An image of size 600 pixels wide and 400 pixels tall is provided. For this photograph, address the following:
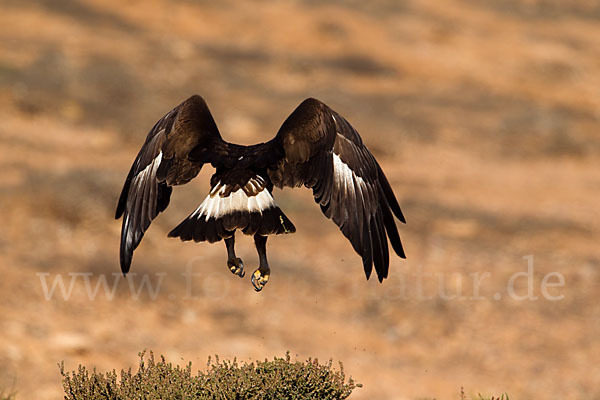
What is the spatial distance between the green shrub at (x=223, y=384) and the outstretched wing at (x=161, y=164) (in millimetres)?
916

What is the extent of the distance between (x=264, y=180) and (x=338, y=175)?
1.93 feet

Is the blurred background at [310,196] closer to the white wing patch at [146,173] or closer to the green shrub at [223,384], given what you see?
the green shrub at [223,384]

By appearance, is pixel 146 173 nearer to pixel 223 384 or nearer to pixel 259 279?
pixel 259 279

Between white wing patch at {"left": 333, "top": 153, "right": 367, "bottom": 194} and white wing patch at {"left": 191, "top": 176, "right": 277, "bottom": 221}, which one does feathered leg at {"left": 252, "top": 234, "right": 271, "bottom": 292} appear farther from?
white wing patch at {"left": 333, "top": 153, "right": 367, "bottom": 194}

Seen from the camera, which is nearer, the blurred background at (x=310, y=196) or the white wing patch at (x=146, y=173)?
the white wing patch at (x=146, y=173)

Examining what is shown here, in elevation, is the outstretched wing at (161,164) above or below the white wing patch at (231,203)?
above

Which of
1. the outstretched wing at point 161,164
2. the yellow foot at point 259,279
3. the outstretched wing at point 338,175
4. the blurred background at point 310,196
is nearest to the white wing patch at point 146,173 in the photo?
the outstretched wing at point 161,164

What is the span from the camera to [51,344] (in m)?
13.6

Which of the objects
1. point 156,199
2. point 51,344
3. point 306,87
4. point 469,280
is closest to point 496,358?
point 469,280

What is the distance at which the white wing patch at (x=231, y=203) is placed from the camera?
672cm

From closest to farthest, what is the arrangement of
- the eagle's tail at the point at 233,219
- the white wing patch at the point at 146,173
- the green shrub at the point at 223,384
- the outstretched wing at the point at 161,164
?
the eagle's tail at the point at 233,219
the green shrub at the point at 223,384
the outstretched wing at the point at 161,164
the white wing patch at the point at 146,173

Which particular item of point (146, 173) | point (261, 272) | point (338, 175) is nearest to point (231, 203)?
point (261, 272)

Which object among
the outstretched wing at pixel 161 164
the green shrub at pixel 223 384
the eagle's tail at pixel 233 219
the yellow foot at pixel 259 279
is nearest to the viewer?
the eagle's tail at pixel 233 219

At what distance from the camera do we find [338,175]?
7082 mm
